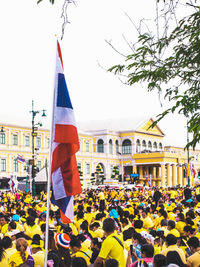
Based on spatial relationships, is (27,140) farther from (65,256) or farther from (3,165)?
(65,256)

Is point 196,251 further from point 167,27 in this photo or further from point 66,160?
point 167,27

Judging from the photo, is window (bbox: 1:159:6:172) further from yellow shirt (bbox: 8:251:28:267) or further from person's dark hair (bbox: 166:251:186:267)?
person's dark hair (bbox: 166:251:186:267)

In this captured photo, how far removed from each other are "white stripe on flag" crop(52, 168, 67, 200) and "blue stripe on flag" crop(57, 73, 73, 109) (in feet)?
2.72

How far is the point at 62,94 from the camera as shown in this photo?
5.46 meters

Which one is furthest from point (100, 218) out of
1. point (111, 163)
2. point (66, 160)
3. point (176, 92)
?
point (111, 163)

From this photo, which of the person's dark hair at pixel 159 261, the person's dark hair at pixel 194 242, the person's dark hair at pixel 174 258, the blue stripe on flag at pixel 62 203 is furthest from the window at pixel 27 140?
the person's dark hair at pixel 159 261

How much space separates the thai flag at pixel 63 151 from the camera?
5309mm

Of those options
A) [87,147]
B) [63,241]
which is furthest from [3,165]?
[63,241]

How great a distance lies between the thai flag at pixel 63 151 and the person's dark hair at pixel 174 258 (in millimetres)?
1601

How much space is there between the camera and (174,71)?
6.49 metres

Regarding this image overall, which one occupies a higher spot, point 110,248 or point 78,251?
point 110,248

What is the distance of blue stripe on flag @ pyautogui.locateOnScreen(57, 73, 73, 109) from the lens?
5.43m

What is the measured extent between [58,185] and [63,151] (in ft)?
1.41

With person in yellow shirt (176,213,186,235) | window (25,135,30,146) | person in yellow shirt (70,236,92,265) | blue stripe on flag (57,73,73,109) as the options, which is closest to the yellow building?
window (25,135,30,146)
